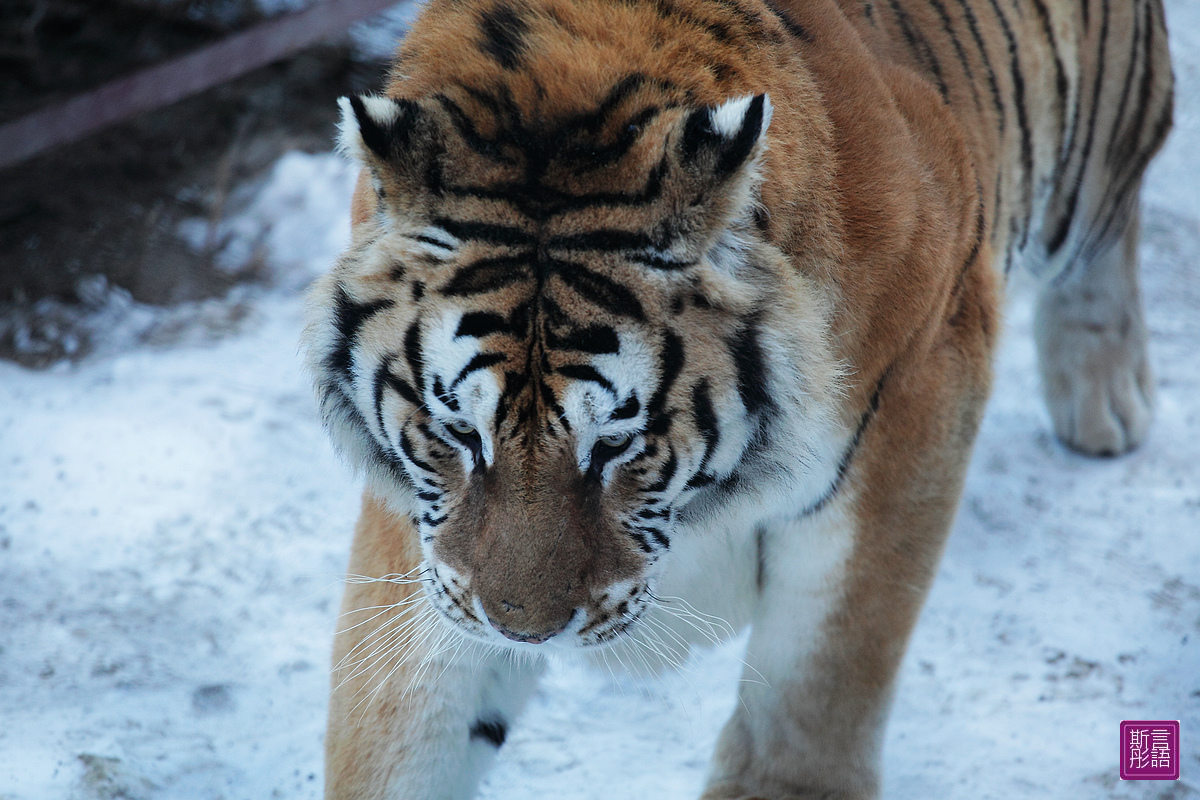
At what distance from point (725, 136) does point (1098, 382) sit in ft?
6.90

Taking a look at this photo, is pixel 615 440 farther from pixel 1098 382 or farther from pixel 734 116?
pixel 1098 382

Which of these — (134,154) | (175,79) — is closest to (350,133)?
(175,79)

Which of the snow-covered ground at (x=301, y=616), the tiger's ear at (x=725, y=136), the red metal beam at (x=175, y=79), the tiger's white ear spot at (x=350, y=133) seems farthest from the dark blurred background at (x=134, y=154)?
the tiger's ear at (x=725, y=136)

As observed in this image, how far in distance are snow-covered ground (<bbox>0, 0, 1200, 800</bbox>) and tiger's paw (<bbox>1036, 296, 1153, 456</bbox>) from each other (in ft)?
0.25

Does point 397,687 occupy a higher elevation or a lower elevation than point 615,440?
lower

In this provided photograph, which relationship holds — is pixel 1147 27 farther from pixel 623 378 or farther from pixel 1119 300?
pixel 623 378

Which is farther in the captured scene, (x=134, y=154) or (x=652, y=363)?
(x=134, y=154)

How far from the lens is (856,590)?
61.9 inches

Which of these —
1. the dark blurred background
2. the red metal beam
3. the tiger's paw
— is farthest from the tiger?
the red metal beam

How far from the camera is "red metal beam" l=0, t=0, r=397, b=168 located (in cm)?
318

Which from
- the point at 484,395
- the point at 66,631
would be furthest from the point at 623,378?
the point at 66,631

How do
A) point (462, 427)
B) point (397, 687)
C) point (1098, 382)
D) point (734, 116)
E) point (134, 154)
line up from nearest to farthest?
point (734, 116)
point (462, 427)
point (397, 687)
point (1098, 382)
point (134, 154)

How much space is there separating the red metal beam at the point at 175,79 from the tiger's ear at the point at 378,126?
2426 millimetres

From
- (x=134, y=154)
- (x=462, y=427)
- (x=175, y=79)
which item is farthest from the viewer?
(x=134, y=154)
